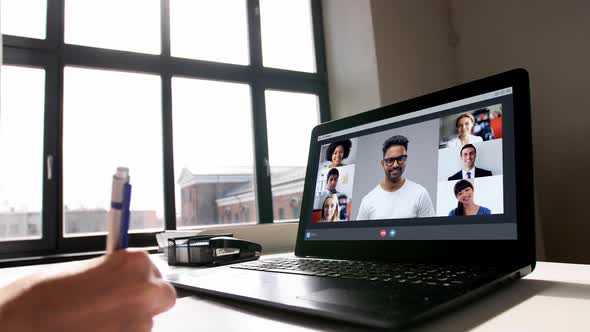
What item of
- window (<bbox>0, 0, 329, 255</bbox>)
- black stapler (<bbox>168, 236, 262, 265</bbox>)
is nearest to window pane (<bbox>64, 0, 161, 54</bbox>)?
window (<bbox>0, 0, 329, 255</bbox>)

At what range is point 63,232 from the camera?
1797 millimetres

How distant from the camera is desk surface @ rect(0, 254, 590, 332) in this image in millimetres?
340

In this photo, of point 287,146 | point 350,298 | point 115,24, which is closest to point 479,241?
point 350,298

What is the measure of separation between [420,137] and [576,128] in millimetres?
2030

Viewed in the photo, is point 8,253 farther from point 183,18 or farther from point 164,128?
point 183,18

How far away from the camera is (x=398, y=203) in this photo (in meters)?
0.68

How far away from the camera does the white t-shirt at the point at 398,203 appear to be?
651 mm

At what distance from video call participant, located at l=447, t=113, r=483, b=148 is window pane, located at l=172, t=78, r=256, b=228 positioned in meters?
1.65

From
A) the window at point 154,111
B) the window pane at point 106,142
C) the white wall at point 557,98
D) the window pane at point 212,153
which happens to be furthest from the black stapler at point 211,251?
the white wall at point 557,98

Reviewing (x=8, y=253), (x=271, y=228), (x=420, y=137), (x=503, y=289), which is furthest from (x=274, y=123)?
(x=503, y=289)

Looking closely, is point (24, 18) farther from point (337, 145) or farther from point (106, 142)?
point (337, 145)

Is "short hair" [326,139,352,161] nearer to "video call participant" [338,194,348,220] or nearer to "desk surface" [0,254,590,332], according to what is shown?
"video call participant" [338,194,348,220]

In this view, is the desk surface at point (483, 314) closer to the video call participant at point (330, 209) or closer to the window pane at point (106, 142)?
the video call participant at point (330, 209)

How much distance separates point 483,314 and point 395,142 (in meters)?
A: 0.40
